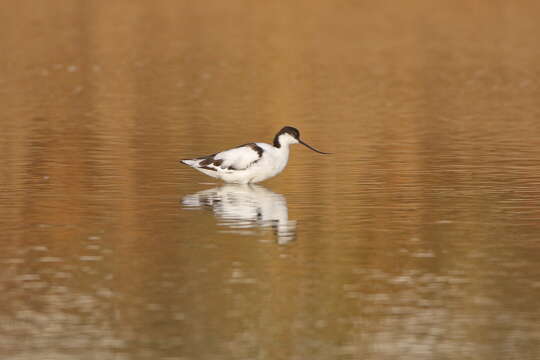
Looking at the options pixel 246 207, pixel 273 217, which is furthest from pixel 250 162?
pixel 273 217

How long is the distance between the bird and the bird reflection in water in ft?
0.53

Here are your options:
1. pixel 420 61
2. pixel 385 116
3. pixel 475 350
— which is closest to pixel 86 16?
pixel 420 61

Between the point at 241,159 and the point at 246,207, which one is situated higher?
the point at 241,159

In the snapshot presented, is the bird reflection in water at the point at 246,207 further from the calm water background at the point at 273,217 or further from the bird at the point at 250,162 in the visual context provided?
the bird at the point at 250,162

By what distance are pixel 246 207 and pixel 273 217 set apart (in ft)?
2.76

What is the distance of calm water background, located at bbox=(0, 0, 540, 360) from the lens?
1076 cm

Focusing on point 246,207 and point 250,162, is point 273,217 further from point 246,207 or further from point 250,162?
point 250,162

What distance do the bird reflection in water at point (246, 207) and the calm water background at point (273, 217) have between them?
38 mm

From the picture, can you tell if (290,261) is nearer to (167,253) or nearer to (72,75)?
(167,253)

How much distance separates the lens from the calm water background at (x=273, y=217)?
1076cm

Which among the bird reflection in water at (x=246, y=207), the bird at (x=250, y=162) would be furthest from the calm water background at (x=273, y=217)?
the bird at (x=250, y=162)

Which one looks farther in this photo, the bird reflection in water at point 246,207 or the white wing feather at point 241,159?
the white wing feather at point 241,159

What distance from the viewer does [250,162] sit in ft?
60.0

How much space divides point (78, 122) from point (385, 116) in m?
5.24
